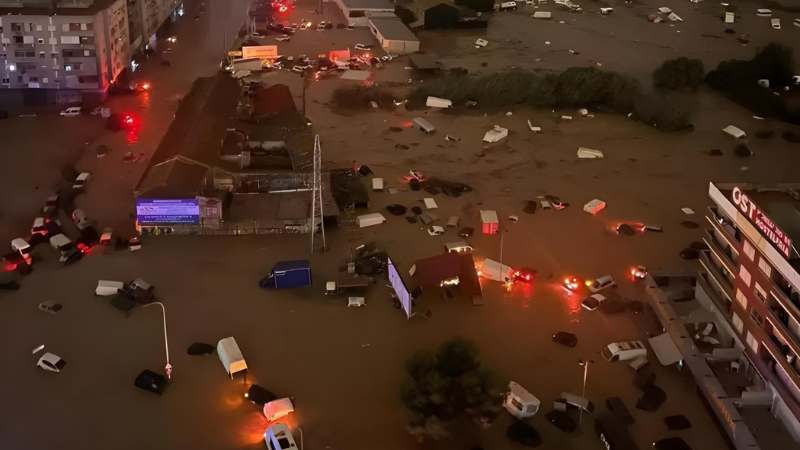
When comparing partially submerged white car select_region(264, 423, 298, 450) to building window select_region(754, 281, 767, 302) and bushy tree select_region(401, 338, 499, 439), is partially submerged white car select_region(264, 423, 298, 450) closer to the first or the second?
bushy tree select_region(401, 338, 499, 439)

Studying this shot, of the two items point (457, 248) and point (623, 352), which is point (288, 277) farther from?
point (623, 352)

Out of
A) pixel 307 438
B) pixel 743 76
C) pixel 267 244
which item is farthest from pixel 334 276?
pixel 743 76

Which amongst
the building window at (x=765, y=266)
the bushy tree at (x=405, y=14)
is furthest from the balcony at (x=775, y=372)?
the bushy tree at (x=405, y=14)

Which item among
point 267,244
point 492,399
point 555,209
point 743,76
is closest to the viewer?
point 492,399

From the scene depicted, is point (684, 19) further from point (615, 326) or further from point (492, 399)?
point (492, 399)

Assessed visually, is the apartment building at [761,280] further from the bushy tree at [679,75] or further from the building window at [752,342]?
the bushy tree at [679,75]
